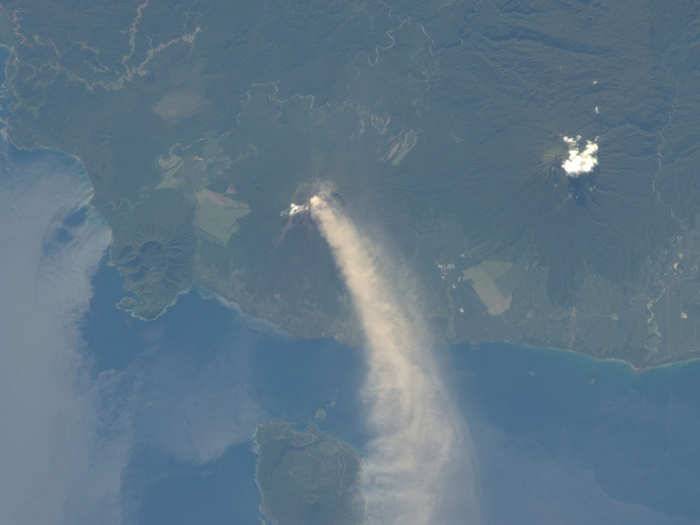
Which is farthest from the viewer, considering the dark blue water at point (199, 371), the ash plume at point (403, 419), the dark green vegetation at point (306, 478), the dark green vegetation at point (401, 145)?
the dark blue water at point (199, 371)

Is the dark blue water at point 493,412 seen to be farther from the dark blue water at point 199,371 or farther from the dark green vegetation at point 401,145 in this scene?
the dark green vegetation at point 401,145

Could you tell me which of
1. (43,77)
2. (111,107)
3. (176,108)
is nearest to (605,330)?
(176,108)

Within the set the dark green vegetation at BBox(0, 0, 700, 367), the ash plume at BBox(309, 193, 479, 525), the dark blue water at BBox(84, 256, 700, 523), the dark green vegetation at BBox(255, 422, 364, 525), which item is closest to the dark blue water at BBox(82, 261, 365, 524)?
the dark blue water at BBox(84, 256, 700, 523)

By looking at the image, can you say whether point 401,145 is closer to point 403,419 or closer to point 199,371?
point 403,419

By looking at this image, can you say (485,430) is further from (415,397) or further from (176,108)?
(176,108)

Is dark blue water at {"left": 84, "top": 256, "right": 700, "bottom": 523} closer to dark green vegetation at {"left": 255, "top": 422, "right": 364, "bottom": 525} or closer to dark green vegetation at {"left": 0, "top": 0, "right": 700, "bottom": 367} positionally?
dark green vegetation at {"left": 255, "top": 422, "right": 364, "bottom": 525}

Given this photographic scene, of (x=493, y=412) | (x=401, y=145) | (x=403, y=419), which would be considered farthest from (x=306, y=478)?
(x=401, y=145)

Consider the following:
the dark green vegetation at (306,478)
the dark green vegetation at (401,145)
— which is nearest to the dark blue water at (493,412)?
the dark green vegetation at (306,478)
